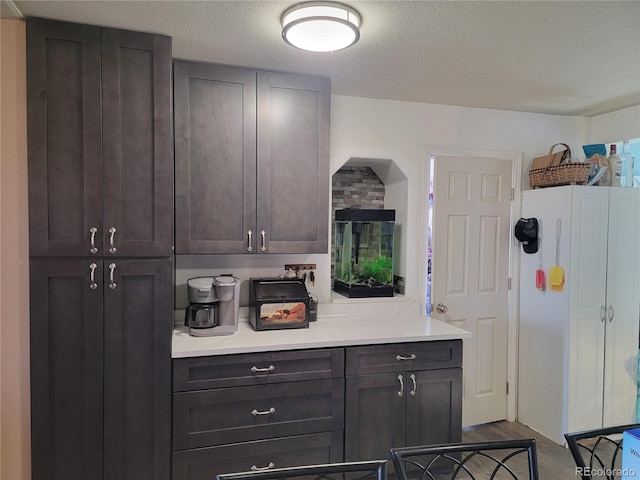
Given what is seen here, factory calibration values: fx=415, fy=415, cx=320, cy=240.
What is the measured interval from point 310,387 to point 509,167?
2273 mm

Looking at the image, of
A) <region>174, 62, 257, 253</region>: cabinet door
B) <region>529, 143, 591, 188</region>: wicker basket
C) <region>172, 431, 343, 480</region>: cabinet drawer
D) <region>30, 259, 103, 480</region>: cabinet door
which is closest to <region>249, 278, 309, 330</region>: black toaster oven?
<region>174, 62, 257, 253</region>: cabinet door

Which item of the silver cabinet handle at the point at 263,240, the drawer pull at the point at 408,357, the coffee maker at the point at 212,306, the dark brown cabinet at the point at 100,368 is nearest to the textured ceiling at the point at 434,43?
the silver cabinet handle at the point at 263,240

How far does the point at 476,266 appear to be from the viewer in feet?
10.4

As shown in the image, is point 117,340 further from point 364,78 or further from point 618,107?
point 618,107

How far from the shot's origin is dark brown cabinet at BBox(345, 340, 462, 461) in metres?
2.23

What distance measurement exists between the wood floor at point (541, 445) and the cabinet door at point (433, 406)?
27.7 inches

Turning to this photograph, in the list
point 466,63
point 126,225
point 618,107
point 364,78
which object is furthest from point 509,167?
point 126,225

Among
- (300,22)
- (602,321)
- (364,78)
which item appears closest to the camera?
(300,22)

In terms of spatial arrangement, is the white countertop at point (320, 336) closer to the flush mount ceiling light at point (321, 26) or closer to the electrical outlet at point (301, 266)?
the electrical outlet at point (301, 266)

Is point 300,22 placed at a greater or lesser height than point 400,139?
greater

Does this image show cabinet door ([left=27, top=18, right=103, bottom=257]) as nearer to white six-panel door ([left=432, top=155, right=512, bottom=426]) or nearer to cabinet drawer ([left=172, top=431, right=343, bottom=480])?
cabinet drawer ([left=172, top=431, right=343, bottom=480])

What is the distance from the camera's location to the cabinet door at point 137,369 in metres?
1.93

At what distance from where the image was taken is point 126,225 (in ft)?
6.38

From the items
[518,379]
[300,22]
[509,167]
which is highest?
[300,22]
